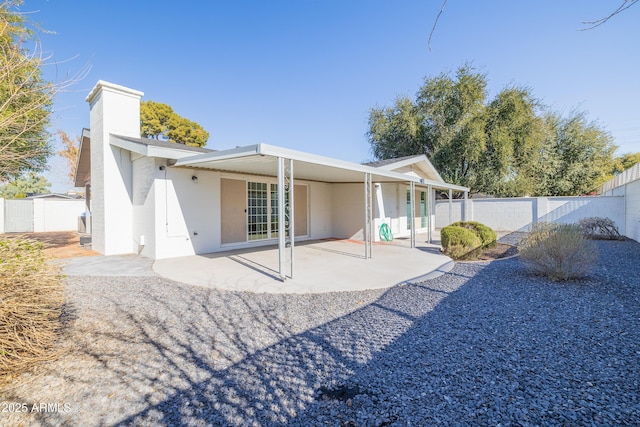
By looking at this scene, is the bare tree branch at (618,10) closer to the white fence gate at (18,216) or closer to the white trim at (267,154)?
the white trim at (267,154)

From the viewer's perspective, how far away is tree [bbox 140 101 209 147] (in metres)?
24.0

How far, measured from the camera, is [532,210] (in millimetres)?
15336

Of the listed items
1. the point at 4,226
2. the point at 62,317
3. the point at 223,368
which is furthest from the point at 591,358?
the point at 4,226

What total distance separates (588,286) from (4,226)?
26035mm

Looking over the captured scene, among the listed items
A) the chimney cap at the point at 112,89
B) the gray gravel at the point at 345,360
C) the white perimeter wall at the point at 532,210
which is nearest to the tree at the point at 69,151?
the chimney cap at the point at 112,89

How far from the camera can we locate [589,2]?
2.58m

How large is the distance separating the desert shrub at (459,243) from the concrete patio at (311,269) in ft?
1.19

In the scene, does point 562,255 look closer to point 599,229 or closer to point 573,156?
point 599,229

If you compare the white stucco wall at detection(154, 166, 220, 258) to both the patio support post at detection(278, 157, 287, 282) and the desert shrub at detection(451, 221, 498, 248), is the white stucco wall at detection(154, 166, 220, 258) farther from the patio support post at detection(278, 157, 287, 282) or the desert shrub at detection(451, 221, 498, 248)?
the desert shrub at detection(451, 221, 498, 248)

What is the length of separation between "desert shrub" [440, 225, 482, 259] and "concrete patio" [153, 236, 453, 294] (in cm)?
36

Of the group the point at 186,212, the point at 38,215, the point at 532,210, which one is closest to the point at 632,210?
the point at 532,210

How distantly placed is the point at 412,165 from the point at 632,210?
855 centimetres

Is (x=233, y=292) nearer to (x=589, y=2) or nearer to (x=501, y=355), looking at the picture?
(x=501, y=355)

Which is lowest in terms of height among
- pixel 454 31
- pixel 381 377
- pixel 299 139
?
pixel 381 377
